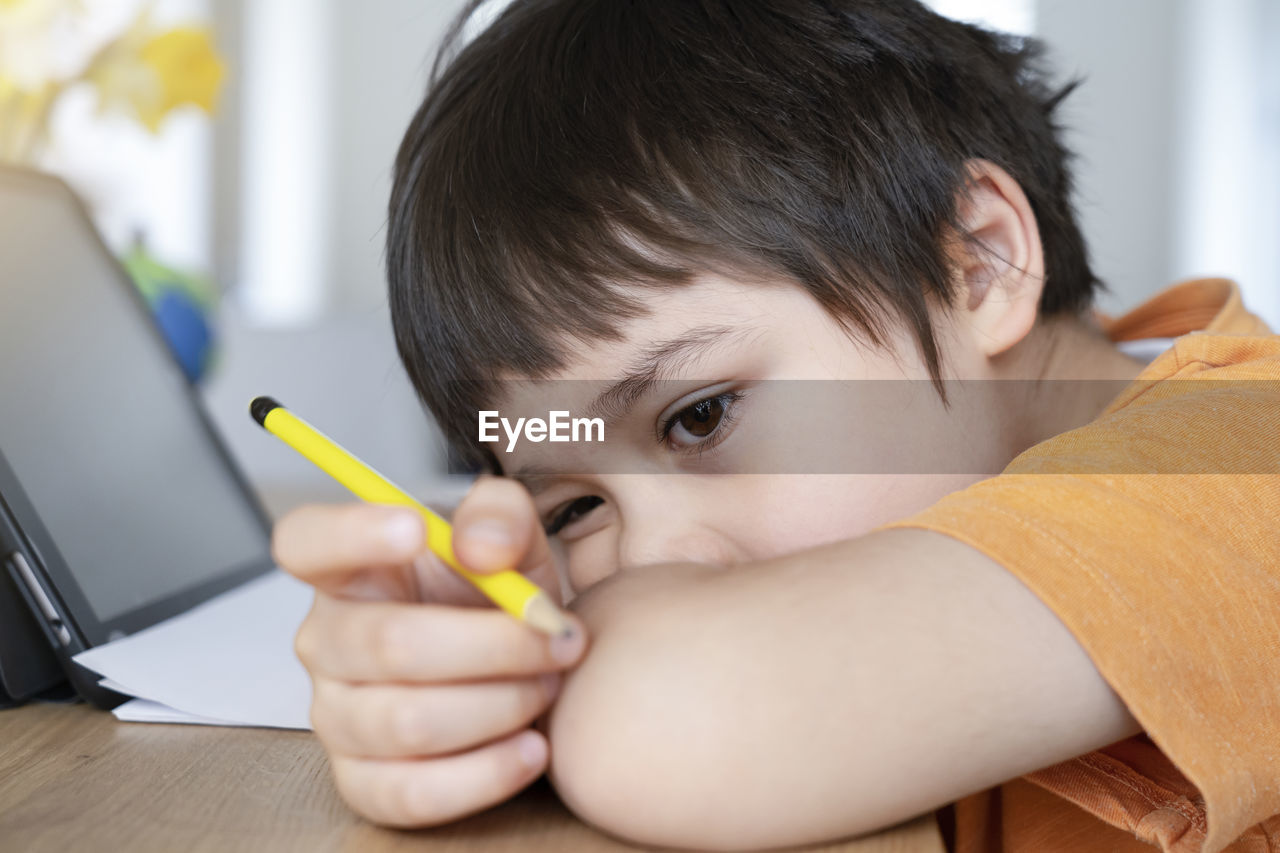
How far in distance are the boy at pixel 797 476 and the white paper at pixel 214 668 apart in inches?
4.8

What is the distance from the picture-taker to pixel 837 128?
628 mm

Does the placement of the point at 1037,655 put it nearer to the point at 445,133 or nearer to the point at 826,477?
the point at 826,477

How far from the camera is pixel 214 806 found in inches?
13.5

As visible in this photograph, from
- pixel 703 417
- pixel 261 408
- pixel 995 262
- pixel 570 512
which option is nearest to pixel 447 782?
pixel 261 408

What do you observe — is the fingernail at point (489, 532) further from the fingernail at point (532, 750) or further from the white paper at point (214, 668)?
the white paper at point (214, 668)

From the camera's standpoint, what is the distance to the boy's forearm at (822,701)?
30 centimetres

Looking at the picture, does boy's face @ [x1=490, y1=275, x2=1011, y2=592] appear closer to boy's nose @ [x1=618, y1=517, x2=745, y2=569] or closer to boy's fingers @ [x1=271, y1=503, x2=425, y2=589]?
boy's nose @ [x1=618, y1=517, x2=745, y2=569]

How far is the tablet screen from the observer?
0.53m

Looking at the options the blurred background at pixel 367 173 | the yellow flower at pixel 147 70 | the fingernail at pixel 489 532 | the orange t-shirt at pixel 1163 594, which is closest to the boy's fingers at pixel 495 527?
the fingernail at pixel 489 532

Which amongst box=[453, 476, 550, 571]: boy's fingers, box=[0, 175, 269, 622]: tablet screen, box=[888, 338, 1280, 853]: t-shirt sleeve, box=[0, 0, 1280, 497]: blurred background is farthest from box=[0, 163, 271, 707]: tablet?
box=[0, 0, 1280, 497]: blurred background

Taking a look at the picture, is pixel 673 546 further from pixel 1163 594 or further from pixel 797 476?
pixel 1163 594

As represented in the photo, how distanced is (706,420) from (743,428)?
0.8 inches

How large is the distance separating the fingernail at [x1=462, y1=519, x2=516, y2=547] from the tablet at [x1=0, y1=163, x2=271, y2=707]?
260 millimetres

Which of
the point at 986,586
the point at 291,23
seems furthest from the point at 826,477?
the point at 291,23
